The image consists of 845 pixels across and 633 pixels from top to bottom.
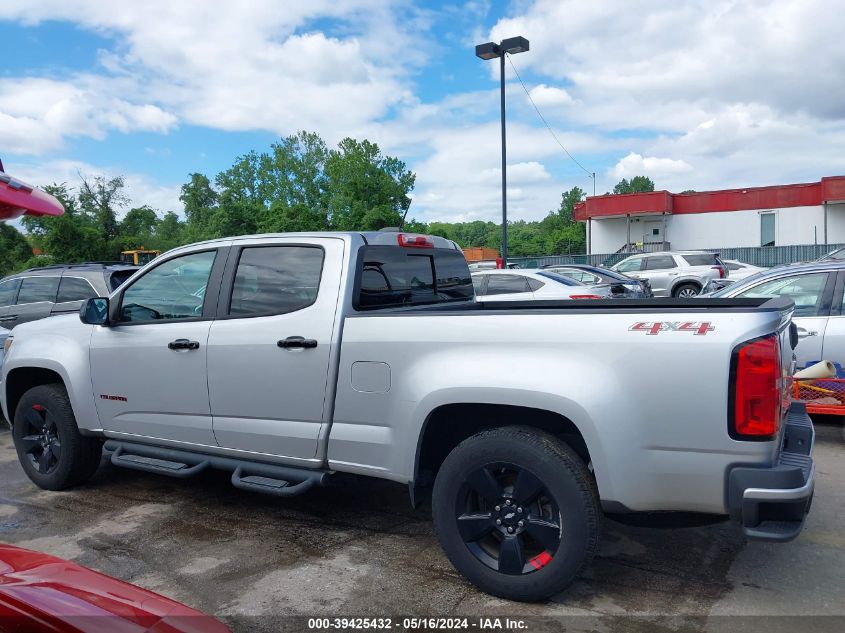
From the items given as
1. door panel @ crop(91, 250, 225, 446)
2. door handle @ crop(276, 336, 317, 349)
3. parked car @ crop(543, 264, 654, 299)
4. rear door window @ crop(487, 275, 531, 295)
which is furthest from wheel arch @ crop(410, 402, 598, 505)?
parked car @ crop(543, 264, 654, 299)

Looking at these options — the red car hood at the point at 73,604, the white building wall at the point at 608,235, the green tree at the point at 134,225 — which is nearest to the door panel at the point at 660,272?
the red car hood at the point at 73,604

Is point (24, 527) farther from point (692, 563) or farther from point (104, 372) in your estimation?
point (692, 563)

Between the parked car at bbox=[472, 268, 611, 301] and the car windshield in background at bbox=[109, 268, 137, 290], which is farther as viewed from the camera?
the parked car at bbox=[472, 268, 611, 301]

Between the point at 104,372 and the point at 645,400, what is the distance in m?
3.66

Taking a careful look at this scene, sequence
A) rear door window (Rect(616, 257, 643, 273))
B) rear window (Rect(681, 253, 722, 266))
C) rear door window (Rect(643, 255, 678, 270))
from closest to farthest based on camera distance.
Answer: rear window (Rect(681, 253, 722, 266)), rear door window (Rect(643, 255, 678, 270)), rear door window (Rect(616, 257, 643, 273))

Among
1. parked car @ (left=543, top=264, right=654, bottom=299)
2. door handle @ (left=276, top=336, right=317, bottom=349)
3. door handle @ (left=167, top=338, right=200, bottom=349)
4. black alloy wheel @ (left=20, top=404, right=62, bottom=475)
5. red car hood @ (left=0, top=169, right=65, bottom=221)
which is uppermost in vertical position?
red car hood @ (left=0, top=169, right=65, bottom=221)

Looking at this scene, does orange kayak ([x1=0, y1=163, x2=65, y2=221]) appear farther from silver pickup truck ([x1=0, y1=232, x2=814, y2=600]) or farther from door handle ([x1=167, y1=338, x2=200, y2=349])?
door handle ([x1=167, y1=338, x2=200, y2=349])

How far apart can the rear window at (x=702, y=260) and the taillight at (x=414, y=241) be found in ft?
61.1

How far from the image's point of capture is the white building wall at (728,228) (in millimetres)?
40281

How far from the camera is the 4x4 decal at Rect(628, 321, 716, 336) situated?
2.94 meters

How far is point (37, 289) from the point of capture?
1015cm

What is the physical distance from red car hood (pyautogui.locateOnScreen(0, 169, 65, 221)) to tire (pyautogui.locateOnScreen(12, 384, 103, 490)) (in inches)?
147

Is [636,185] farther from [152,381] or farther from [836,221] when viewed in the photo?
[152,381]

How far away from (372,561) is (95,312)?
2534 mm
